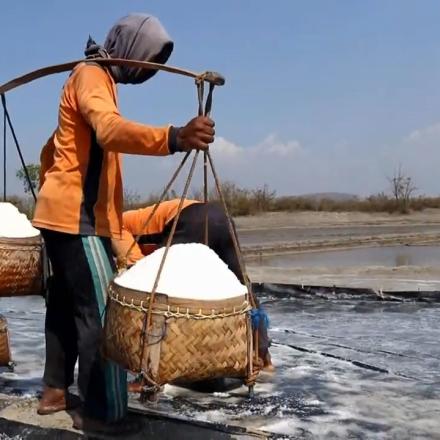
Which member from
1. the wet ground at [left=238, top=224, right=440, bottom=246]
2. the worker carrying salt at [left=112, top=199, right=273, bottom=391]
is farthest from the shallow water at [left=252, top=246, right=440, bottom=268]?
the worker carrying salt at [left=112, top=199, right=273, bottom=391]

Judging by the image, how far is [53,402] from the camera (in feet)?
10.7

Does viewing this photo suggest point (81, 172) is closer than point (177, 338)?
No

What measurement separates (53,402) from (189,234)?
1.03 metres

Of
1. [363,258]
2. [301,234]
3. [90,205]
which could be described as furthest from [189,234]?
[301,234]

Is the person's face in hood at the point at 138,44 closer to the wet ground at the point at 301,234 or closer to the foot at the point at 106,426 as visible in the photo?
the foot at the point at 106,426

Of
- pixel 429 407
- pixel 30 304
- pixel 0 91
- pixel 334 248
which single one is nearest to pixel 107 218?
pixel 0 91

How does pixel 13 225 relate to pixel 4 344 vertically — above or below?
above

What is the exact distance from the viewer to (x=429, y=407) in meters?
3.50

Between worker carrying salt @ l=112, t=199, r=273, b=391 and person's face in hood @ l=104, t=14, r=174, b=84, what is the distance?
850 millimetres

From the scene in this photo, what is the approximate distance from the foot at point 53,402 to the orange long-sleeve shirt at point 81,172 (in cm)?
78

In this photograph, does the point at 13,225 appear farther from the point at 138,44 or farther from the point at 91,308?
the point at 138,44

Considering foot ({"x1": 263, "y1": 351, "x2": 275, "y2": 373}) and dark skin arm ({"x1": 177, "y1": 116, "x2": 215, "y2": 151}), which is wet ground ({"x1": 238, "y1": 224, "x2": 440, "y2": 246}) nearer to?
foot ({"x1": 263, "y1": 351, "x2": 275, "y2": 373})

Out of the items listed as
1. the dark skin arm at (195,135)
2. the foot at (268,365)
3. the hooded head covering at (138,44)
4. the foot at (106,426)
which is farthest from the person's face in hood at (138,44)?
the foot at (268,365)

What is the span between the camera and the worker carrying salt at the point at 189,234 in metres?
3.71
